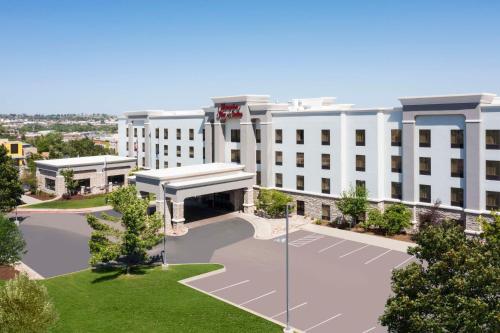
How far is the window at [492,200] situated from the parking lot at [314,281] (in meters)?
9.51

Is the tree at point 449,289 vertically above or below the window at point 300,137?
below

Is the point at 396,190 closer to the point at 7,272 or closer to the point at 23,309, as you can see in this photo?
the point at 7,272

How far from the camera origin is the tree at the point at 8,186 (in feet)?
189

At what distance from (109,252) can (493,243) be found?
26596 millimetres

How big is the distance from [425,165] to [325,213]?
13.5 meters

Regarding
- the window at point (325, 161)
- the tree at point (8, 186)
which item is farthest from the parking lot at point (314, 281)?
the tree at point (8, 186)

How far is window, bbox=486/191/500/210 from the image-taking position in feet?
145

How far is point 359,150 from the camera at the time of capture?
179ft

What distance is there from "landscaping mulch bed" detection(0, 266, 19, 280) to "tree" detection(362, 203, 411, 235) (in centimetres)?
3497

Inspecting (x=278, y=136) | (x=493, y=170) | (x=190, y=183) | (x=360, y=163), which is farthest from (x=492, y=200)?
(x=190, y=183)

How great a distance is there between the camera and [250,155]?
64062 mm

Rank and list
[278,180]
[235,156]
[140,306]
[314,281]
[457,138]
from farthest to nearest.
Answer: [235,156], [278,180], [457,138], [314,281], [140,306]

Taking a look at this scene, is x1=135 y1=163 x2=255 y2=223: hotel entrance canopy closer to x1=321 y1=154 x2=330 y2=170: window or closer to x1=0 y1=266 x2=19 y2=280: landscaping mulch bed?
x1=321 y1=154 x2=330 y2=170: window

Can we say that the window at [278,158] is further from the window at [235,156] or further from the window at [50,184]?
the window at [50,184]
